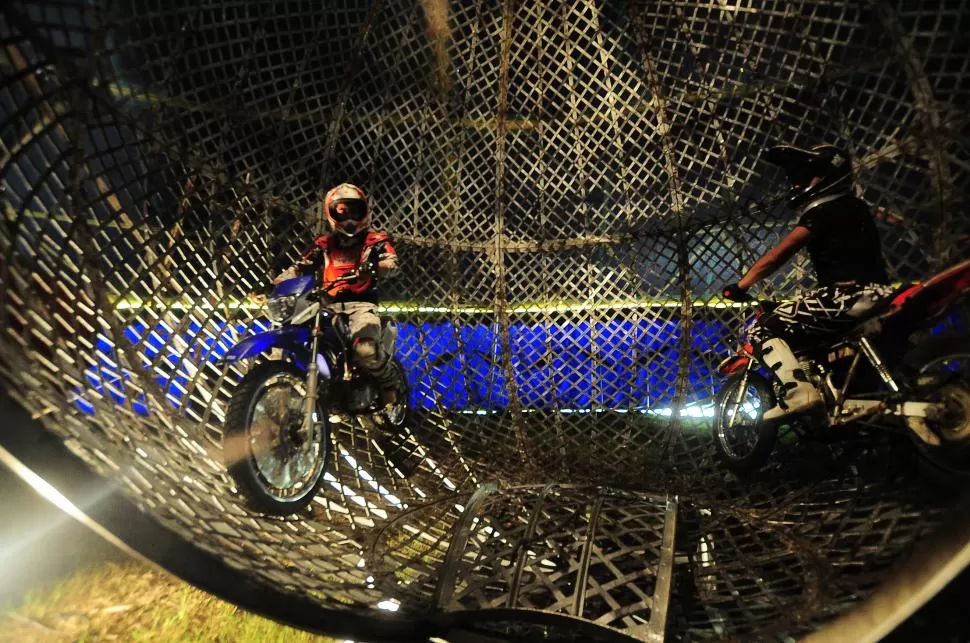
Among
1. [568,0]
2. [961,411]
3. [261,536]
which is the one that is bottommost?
[261,536]

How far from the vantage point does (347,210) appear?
2.43 metres

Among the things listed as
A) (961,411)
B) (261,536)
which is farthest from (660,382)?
(261,536)

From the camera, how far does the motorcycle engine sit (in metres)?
2.45

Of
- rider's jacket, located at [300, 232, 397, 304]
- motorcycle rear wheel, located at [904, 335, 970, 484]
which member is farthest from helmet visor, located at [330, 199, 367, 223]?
motorcycle rear wheel, located at [904, 335, 970, 484]

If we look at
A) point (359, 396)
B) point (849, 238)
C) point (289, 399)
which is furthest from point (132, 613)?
point (849, 238)

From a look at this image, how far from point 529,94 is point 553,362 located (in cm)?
128

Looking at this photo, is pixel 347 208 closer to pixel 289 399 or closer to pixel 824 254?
pixel 289 399

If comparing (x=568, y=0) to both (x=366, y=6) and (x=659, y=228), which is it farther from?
(x=659, y=228)

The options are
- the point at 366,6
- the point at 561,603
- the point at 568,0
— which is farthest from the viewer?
the point at 568,0

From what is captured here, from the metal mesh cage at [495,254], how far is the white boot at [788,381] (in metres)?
0.29

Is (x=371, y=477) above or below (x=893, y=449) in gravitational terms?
below

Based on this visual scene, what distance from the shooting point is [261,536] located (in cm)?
172

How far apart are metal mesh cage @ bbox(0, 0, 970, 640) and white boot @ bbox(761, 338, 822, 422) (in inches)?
11.3

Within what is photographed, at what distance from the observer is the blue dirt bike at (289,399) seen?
180 cm
